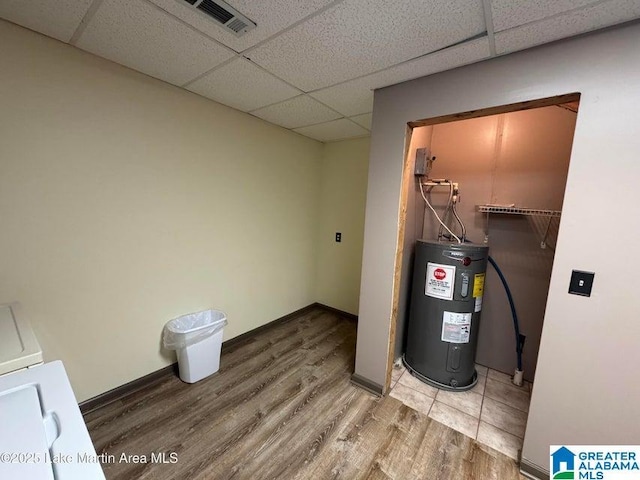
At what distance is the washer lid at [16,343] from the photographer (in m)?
1.03

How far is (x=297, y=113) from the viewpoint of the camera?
246cm

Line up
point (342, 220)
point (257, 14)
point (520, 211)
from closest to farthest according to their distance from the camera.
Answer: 1. point (257, 14)
2. point (520, 211)
3. point (342, 220)

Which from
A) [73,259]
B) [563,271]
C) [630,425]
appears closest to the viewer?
[630,425]

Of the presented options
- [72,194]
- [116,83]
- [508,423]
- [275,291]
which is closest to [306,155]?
[275,291]

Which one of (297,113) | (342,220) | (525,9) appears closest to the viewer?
(525,9)

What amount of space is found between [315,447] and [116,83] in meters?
2.72

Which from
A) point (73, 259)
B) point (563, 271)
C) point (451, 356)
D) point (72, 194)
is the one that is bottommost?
point (451, 356)

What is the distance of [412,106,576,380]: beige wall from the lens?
211 cm

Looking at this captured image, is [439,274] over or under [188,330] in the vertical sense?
over

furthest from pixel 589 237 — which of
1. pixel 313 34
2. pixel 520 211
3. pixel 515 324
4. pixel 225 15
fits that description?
pixel 225 15

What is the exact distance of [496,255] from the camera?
2363mm

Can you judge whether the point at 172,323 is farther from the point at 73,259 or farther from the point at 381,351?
the point at 381,351

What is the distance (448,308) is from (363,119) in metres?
1.90

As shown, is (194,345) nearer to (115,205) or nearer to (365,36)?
(115,205)
